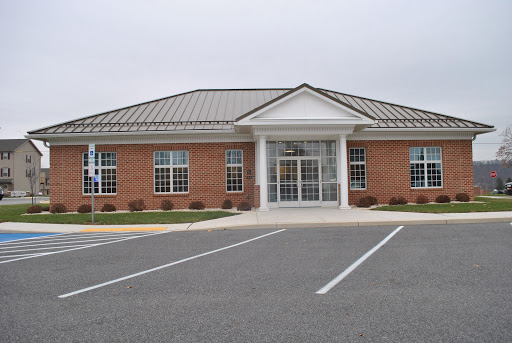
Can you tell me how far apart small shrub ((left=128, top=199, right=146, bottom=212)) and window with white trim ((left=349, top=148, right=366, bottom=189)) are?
390 inches

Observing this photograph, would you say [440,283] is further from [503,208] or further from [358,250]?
[503,208]

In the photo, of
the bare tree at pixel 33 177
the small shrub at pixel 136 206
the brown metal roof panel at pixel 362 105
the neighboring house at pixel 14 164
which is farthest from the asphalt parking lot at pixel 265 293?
the neighboring house at pixel 14 164

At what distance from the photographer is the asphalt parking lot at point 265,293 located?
12.0ft

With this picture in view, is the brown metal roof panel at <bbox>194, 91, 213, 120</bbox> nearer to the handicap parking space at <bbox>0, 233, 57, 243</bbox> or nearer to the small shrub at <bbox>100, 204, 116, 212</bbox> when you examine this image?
the small shrub at <bbox>100, 204, 116, 212</bbox>

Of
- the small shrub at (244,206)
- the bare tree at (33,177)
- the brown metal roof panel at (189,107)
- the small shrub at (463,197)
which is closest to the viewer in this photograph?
the small shrub at (244,206)

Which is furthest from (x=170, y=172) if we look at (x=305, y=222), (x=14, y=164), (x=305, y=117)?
(x=14, y=164)

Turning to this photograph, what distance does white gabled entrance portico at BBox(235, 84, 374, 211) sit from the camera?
15125 millimetres

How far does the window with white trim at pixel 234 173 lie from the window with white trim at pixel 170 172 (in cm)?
201

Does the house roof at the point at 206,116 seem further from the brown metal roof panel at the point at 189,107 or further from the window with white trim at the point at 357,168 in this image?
the window with white trim at the point at 357,168

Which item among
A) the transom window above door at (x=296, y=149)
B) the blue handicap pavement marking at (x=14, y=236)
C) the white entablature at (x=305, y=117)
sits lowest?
the blue handicap pavement marking at (x=14, y=236)

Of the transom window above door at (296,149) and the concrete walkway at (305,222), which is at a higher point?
the transom window above door at (296,149)

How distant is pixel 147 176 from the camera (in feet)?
56.6

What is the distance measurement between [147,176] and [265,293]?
533 inches

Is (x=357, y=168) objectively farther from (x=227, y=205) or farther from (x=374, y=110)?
(x=227, y=205)
